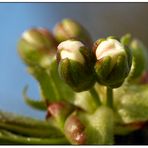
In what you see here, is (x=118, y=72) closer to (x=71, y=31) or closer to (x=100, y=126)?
(x=100, y=126)

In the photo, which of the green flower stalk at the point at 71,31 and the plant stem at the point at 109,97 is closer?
the plant stem at the point at 109,97

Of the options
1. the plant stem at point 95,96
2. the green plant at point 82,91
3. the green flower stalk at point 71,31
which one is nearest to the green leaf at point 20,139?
the green plant at point 82,91

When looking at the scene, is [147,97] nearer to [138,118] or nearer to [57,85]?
[138,118]

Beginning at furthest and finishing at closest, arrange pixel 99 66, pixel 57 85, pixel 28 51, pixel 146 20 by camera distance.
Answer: pixel 146 20
pixel 28 51
pixel 57 85
pixel 99 66

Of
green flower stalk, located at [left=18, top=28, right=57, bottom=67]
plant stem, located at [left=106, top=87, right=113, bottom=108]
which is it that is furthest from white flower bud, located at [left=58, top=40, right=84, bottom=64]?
green flower stalk, located at [left=18, top=28, right=57, bottom=67]

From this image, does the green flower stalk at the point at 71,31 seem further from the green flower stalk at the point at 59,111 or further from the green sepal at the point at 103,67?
the green sepal at the point at 103,67

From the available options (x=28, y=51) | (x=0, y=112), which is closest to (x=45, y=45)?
(x=28, y=51)

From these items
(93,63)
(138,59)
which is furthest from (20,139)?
(138,59)

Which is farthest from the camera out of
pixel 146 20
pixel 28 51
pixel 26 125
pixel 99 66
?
pixel 146 20
